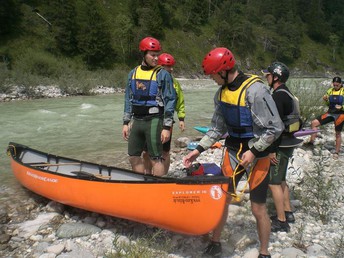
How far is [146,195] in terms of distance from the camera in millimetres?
3357

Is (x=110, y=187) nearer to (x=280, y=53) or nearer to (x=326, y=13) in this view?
(x=280, y=53)

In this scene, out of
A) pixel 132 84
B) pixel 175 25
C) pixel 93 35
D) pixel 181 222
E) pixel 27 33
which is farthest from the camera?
pixel 175 25

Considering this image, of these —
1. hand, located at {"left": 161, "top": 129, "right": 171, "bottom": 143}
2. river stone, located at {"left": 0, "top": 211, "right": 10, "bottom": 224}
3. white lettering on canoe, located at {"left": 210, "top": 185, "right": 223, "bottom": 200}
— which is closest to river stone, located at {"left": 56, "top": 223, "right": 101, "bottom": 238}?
river stone, located at {"left": 0, "top": 211, "right": 10, "bottom": 224}

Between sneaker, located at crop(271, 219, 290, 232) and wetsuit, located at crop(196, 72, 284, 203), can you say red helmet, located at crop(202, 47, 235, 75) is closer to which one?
wetsuit, located at crop(196, 72, 284, 203)

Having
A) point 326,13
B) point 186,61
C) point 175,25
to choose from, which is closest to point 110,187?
point 186,61

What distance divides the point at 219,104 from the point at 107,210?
6.00 feet

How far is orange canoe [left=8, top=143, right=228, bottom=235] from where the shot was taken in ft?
9.64

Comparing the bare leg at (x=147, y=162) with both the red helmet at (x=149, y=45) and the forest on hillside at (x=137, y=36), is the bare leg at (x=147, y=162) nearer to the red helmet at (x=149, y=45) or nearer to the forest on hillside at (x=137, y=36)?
the red helmet at (x=149, y=45)

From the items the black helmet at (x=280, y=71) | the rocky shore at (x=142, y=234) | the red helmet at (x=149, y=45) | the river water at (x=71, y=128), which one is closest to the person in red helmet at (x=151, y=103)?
the red helmet at (x=149, y=45)

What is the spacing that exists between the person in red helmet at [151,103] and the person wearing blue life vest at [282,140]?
1255 millimetres

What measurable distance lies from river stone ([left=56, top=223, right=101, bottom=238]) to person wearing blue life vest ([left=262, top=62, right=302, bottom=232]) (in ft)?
6.86

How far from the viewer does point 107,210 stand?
12.3 ft

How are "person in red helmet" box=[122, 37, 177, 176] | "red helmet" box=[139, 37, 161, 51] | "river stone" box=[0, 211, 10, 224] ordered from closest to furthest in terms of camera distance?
"red helmet" box=[139, 37, 161, 51] < "person in red helmet" box=[122, 37, 177, 176] < "river stone" box=[0, 211, 10, 224]

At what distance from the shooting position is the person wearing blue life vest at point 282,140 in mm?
3656
